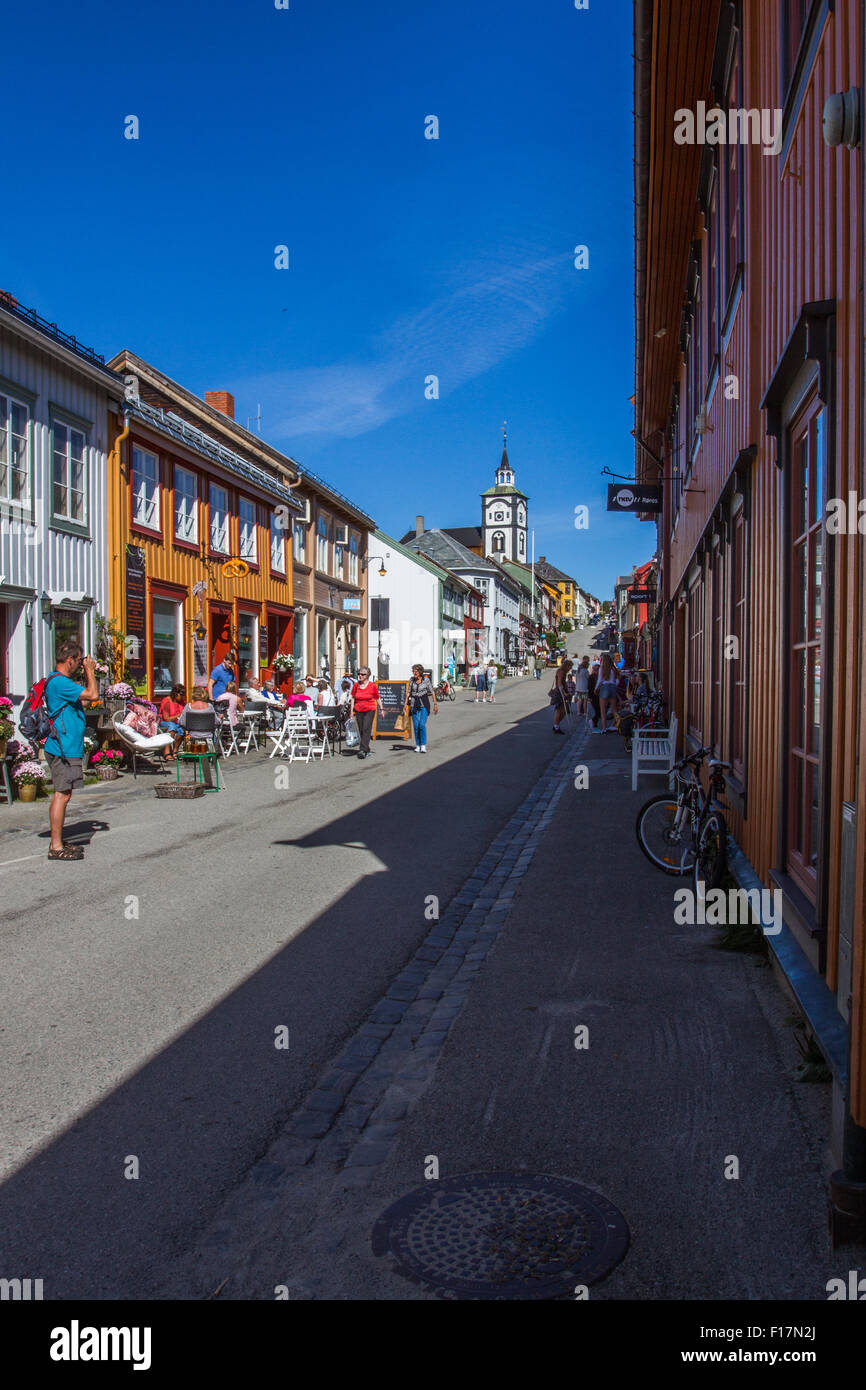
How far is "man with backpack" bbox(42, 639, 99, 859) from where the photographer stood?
29.7 feet

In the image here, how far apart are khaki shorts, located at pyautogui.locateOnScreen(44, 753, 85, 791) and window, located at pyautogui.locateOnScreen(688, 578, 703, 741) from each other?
6.67 m

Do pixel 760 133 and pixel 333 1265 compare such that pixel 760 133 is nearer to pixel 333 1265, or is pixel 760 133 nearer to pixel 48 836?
pixel 333 1265

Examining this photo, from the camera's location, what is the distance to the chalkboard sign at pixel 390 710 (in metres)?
23.2

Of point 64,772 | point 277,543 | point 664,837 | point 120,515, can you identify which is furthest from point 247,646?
point 664,837

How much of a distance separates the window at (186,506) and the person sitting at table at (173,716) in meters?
5.50

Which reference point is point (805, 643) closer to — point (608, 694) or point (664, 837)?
point (664, 837)

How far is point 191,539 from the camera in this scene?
2241 cm

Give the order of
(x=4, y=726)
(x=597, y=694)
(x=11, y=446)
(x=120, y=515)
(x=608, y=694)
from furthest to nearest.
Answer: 1. (x=597, y=694)
2. (x=608, y=694)
3. (x=120, y=515)
4. (x=11, y=446)
5. (x=4, y=726)

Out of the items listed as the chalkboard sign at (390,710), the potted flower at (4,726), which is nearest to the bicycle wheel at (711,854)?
the potted flower at (4,726)

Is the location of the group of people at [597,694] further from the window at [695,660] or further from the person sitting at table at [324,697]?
the window at [695,660]

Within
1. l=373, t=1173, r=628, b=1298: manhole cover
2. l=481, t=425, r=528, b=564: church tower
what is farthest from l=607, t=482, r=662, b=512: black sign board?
l=481, t=425, r=528, b=564: church tower

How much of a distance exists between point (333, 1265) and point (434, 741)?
19.8 m

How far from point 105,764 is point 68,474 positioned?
478cm

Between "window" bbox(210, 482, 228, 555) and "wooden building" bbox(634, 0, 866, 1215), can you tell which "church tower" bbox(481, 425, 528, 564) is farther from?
"wooden building" bbox(634, 0, 866, 1215)
